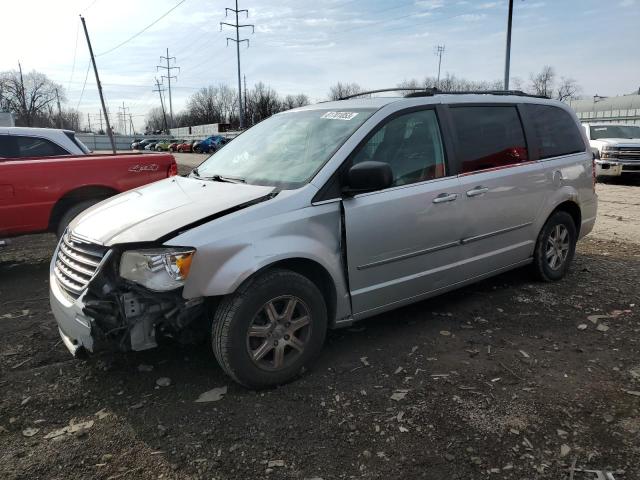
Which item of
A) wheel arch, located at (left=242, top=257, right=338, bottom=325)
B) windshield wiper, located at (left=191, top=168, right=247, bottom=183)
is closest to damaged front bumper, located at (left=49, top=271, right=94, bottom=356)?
wheel arch, located at (left=242, top=257, right=338, bottom=325)

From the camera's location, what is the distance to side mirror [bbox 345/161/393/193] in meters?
3.30

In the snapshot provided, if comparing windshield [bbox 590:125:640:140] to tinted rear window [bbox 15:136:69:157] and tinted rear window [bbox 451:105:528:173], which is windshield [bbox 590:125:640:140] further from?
tinted rear window [bbox 15:136:69:157]

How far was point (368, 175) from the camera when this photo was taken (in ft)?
10.8

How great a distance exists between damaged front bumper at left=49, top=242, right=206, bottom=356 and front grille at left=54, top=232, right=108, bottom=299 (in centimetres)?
12

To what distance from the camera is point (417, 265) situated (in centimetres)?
388

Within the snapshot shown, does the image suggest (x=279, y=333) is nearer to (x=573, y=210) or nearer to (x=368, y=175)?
(x=368, y=175)

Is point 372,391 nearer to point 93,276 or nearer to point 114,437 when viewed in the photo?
point 114,437

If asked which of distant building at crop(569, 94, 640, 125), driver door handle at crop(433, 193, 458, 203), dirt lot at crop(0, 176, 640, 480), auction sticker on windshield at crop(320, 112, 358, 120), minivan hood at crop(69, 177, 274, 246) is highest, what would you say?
distant building at crop(569, 94, 640, 125)

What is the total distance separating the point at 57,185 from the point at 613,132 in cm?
1642

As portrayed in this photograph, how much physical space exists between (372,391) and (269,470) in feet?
3.08

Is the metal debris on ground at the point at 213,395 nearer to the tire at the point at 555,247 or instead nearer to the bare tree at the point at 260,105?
the tire at the point at 555,247

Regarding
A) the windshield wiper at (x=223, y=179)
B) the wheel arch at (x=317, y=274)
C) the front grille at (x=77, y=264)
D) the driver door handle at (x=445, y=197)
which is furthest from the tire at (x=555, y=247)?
the front grille at (x=77, y=264)

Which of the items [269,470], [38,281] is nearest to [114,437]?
[269,470]

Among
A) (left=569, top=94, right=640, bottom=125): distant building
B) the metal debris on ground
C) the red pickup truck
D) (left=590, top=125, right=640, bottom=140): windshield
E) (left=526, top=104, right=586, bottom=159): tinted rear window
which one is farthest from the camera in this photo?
(left=569, top=94, right=640, bottom=125): distant building
